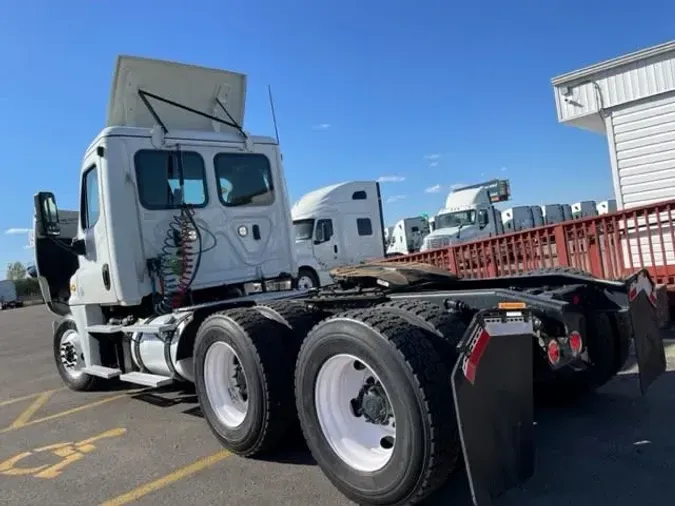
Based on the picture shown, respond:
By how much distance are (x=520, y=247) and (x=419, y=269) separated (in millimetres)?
5283

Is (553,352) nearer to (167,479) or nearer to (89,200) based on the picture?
(167,479)

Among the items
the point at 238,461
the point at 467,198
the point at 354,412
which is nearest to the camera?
the point at 354,412

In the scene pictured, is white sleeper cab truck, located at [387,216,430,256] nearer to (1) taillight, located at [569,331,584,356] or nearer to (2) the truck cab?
(2) the truck cab

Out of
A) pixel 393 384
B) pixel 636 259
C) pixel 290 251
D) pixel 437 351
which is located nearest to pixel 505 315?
pixel 437 351

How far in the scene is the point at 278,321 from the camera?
4.47 metres

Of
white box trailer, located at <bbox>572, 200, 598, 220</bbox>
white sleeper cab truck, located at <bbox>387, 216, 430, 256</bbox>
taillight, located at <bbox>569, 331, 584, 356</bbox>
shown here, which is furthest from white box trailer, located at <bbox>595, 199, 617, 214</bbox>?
taillight, located at <bbox>569, 331, 584, 356</bbox>

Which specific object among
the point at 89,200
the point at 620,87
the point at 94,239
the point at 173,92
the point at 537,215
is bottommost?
the point at 94,239

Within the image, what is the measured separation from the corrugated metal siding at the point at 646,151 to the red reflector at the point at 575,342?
880cm

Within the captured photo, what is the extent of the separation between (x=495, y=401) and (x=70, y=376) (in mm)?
6493

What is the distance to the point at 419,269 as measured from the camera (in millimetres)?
4512

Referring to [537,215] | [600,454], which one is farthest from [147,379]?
[537,215]

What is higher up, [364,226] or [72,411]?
[364,226]

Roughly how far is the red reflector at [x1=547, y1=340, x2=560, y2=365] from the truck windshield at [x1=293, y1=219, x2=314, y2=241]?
15.0 meters

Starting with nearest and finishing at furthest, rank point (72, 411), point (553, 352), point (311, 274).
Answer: point (553, 352), point (72, 411), point (311, 274)
